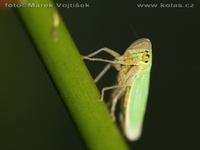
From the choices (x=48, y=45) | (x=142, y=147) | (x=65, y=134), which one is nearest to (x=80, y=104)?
(x=48, y=45)

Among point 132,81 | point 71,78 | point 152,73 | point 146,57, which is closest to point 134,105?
point 132,81

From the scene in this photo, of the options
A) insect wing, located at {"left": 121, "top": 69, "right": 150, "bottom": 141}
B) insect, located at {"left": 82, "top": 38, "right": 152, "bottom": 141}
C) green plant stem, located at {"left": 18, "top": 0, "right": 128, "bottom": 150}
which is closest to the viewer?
green plant stem, located at {"left": 18, "top": 0, "right": 128, "bottom": 150}

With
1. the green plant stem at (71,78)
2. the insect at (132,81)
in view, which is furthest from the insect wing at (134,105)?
the green plant stem at (71,78)

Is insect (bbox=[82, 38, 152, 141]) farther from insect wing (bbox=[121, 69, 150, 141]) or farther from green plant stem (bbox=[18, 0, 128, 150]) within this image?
green plant stem (bbox=[18, 0, 128, 150])

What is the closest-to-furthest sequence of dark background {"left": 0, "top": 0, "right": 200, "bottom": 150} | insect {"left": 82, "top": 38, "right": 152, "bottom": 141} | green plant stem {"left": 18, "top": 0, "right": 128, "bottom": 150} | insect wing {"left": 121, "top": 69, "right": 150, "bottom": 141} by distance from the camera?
green plant stem {"left": 18, "top": 0, "right": 128, "bottom": 150}, insect {"left": 82, "top": 38, "right": 152, "bottom": 141}, insect wing {"left": 121, "top": 69, "right": 150, "bottom": 141}, dark background {"left": 0, "top": 0, "right": 200, "bottom": 150}

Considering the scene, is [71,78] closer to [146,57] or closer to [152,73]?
[146,57]

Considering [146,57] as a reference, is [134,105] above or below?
below

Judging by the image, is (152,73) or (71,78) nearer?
(71,78)

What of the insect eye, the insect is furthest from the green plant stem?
the insect eye
